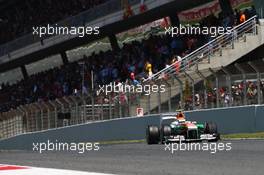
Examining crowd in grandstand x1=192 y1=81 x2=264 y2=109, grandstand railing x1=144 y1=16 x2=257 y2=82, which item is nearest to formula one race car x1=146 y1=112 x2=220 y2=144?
crowd in grandstand x1=192 y1=81 x2=264 y2=109

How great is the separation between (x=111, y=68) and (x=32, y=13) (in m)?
14.8

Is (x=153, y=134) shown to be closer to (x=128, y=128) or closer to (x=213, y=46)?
Result: (x=128, y=128)

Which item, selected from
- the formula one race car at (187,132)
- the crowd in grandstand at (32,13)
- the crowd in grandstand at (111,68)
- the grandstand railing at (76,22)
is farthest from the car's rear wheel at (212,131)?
the crowd in grandstand at (32,13)

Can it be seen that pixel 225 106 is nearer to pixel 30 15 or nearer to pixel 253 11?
pixel 253 11

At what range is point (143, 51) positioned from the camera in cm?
3127

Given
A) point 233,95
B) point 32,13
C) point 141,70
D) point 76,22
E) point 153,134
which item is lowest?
point 153,134

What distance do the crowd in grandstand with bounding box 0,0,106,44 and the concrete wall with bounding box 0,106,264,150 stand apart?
39.8 feet

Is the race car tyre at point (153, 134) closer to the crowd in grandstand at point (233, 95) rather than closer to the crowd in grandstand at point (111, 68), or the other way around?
the crowd in grandstand at point (233, 95)

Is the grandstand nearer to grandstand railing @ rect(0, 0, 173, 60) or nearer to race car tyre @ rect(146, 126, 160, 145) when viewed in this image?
grandstand railing @ rect(0, 0, 173, 60)

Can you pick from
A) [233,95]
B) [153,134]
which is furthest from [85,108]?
[153,134]

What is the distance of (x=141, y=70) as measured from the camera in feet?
97.4

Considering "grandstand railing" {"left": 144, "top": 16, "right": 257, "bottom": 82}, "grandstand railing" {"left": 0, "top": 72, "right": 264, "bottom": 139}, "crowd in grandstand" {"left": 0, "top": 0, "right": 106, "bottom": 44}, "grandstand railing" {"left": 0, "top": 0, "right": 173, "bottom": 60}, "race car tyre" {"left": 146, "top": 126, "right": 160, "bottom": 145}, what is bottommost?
"race car tyre" {"left": 146, "top": 126, "right": 160, "bottom": 145}

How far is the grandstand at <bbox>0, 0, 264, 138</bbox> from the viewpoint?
18.8 meters

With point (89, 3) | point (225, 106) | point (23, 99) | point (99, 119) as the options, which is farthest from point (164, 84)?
point (23, 99)
